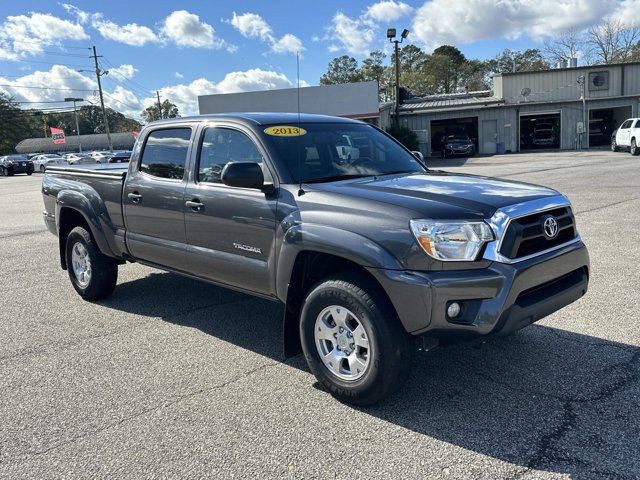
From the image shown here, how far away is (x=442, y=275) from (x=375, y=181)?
44.9 inches

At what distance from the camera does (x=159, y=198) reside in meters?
5.01

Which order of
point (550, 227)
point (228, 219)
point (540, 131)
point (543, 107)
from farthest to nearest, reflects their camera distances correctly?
point (540, 131)
point (543, 107)
point (228, 219)
point (550, 227)

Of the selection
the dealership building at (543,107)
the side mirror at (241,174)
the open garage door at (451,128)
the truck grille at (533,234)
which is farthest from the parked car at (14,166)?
the truck grille at (533,234)

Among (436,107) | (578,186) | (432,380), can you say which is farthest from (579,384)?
(436,107)

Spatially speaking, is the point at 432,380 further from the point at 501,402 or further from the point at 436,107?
the point at 436,107

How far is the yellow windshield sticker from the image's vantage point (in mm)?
4340

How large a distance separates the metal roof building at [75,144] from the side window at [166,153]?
89625 mm

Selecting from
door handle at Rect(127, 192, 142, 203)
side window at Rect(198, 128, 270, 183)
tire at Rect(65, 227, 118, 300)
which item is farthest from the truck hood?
tire at Rect(65, 227, 118, 300)

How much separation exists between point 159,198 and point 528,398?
3.45 m

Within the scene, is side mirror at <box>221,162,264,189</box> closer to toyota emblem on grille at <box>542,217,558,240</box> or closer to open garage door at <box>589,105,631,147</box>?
toyota emblem on grille at <box>542,217,558,240</box>

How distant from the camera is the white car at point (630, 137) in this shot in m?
26.9

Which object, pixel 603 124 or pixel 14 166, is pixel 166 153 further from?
pixel 603 124

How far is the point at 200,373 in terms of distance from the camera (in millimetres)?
4164

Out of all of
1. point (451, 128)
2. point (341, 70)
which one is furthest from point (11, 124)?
point (451, 128)
